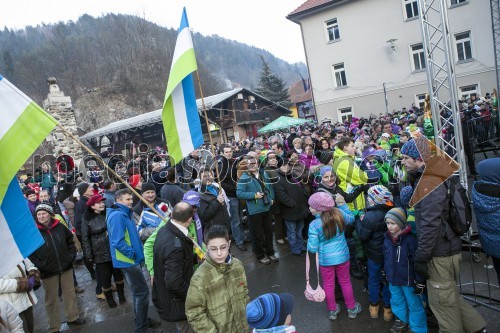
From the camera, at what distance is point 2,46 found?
240 ft

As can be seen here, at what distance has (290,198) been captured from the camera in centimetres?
619

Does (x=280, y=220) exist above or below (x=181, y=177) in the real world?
below

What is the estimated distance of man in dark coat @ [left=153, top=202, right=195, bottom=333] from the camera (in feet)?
10.7

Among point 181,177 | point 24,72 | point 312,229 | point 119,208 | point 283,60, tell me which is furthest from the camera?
point 283,60

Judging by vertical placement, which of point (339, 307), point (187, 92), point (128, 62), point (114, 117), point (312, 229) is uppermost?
point (128, 62)

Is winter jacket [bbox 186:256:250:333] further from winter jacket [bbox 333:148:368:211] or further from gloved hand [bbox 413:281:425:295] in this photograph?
winter jacket [bbox 333:148:368:211]

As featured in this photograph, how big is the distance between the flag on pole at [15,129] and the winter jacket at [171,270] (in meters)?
1.32

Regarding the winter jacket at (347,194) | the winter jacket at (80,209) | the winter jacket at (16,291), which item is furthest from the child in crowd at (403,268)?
the winter jacket at (80,209)

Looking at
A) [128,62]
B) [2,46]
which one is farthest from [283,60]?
[2,46]

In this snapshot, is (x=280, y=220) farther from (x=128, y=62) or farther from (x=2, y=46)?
(x=2, y=46)

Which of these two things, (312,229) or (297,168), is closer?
(312,229)

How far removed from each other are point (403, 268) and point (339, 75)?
2299 centimetres

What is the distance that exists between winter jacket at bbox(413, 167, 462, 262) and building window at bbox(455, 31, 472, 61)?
2214cm

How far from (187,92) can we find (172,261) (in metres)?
2.07
